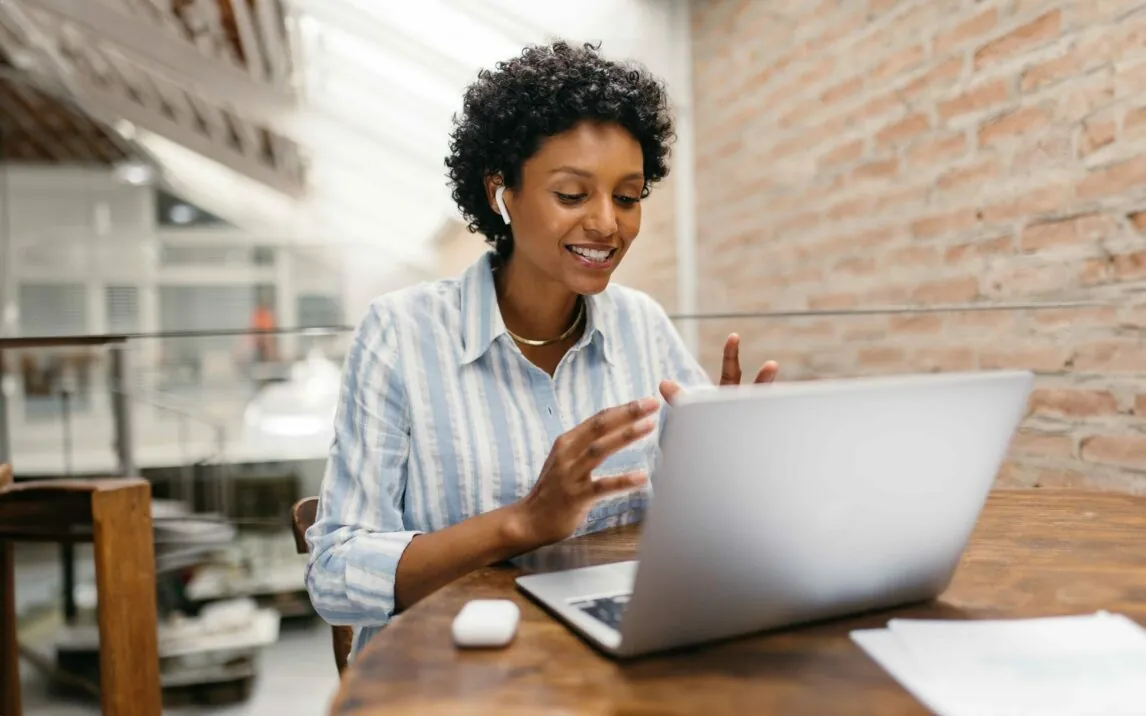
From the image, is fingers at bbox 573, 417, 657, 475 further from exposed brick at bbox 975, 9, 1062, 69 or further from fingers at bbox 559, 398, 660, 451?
exposed brick at bbox 975, 9, 1062, 69

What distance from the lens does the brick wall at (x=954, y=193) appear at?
170cm

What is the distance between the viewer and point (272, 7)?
166 inches

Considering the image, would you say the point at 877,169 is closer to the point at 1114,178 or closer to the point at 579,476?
the point at 1114,178

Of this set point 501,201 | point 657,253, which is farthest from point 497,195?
point 657,253

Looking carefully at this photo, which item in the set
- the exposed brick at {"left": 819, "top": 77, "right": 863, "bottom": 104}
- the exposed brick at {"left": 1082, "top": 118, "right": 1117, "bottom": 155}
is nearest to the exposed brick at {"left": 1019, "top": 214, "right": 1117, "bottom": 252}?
the exposed brick at {"left": 1082, "top": 118, "right": 1117, "bottom": 155}

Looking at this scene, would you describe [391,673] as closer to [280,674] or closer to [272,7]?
[280,674]

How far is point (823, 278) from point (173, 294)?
328 inches

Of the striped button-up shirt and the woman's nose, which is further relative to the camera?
the woman's nose

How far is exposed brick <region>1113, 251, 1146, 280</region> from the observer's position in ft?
5.35

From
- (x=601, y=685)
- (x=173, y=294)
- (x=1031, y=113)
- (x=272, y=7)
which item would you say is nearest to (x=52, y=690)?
(x=272, y=7)

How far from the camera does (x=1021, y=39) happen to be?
1901 mm

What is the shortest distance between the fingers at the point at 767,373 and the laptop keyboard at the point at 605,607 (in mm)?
362

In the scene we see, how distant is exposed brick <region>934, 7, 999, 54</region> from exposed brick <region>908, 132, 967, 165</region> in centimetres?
21

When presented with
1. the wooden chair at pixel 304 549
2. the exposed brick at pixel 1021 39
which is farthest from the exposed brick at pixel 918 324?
the wooden chair at pixel 304 549
